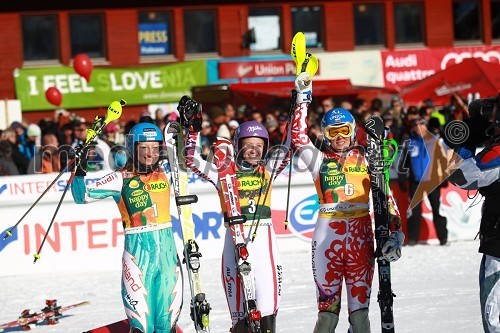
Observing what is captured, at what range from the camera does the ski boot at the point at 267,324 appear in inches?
301

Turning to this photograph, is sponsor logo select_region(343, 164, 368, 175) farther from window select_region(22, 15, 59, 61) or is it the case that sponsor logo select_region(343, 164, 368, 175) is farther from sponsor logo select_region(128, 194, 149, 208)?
window select_region(22, 15, 59, 61)

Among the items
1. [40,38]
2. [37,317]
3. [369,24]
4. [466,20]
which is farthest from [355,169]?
[466,20]

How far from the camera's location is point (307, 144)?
7.70 metres

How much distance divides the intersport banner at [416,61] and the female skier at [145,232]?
18.6 m

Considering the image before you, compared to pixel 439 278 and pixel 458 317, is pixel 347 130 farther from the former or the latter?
pixel 439 278

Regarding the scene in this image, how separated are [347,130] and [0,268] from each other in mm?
7225

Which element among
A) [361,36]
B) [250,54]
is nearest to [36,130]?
[250,54]

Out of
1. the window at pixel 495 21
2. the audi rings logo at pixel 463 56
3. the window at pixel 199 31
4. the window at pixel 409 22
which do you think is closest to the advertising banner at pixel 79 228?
the window at pixel 199 31

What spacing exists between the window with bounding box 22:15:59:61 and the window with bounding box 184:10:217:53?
3.29 m

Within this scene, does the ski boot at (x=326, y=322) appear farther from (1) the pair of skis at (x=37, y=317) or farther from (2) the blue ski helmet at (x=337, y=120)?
(1) the pair of skis at (x=37, y=317)

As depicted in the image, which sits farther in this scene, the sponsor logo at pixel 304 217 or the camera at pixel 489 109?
the sponsor logo at pixel 304 217

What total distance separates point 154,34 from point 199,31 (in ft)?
3.86

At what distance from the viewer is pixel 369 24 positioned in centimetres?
2662

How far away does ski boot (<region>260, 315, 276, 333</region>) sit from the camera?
7.65 m
